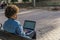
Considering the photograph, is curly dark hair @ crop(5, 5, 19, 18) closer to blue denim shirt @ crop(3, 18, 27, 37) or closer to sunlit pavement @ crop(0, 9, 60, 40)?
blue denim shirt @ crop(3, 18, 27, 37)

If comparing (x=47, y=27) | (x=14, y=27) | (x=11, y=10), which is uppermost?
(x=11, y=10)

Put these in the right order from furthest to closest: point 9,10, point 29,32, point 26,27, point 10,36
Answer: point 26,27, point 29,32, point 9,10, point 10,36

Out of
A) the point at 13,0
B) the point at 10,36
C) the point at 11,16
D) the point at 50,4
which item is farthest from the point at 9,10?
the point at 13,0

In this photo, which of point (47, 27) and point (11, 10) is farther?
point (47, 27)

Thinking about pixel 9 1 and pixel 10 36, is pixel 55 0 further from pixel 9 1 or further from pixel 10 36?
pixel 10 36

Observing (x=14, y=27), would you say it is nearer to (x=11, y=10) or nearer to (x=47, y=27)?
(x=11, y=10)

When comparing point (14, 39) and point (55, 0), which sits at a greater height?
point (14, 39)

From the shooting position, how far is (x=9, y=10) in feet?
14.3

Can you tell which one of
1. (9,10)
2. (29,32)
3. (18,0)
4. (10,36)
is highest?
(9,10)

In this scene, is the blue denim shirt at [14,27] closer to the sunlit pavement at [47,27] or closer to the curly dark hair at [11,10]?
the curly dark hair at [11,10]

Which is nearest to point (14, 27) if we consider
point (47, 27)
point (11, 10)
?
point (11, 10)

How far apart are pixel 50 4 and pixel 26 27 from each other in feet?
109

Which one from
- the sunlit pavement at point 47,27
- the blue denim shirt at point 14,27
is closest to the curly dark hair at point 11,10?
the blue denim shirt at point 14,27

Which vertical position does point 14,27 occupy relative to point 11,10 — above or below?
below
